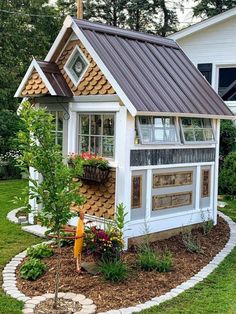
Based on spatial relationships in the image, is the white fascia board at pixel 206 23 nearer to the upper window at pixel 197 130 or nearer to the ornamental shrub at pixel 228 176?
the ornamental shrub at pixel 228 176

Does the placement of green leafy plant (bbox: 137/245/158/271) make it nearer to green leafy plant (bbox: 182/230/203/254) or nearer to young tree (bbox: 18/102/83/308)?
green leafy plant (bbox: 182/230/203/254)

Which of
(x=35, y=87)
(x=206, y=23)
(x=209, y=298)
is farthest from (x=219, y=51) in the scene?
(x=209, y=298)

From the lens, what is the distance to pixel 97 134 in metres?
7.26

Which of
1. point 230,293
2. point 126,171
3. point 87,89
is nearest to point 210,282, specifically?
point 230,293

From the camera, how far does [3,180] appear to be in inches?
572

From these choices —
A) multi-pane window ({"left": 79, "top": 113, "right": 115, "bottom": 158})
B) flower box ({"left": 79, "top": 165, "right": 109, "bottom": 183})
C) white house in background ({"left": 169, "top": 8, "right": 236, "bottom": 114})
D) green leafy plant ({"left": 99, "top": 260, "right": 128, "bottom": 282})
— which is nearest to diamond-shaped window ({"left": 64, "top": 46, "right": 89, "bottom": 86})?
multi-pane window ({"left": 79, "top": 113, "right": 115, "bottom": 158})

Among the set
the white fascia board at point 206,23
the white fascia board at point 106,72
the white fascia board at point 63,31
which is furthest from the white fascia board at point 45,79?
the white fascia board at point 206,23

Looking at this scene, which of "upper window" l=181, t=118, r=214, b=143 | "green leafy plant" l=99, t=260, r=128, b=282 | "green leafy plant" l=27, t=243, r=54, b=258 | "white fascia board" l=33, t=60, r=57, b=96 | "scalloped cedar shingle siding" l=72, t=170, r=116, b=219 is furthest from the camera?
"upper window" l=181, t=118, r=214, b=143

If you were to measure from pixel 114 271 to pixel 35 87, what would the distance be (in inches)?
145

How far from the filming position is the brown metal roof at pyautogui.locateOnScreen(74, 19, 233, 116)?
674 cm

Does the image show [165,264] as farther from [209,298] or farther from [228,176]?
[228,176]

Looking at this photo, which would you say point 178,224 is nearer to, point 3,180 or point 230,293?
point 230,293

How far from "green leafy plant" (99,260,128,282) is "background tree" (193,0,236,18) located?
710 inches

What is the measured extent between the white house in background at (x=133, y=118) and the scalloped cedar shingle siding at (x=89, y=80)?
2cm
